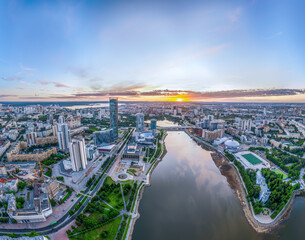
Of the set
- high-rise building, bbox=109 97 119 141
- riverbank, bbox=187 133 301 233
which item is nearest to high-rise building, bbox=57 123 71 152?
high-rise building, bbox=109 97 119 141

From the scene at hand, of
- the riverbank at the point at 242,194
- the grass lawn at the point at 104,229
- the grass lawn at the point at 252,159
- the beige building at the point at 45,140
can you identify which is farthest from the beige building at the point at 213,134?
the beige building at the point at 45,140

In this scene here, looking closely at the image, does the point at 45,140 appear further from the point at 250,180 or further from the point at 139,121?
the point at 250,180

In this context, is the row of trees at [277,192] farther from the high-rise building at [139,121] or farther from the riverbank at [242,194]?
the high-rise building at [139,121]

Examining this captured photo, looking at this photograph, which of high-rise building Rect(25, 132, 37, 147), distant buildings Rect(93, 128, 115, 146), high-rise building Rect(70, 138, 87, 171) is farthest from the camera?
distant buildings Rect(93, 128, 115, 146)

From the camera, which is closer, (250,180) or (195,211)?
(195,211)

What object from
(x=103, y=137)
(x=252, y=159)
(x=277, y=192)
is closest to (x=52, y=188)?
(x=103, y=137)

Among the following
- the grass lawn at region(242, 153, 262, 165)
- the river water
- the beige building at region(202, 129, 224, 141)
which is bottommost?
the river water

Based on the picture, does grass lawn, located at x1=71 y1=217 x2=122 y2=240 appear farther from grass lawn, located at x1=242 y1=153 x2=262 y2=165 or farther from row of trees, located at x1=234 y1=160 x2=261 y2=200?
grass lawn, located at x1=242 y1=153 x2=262 y2=165
